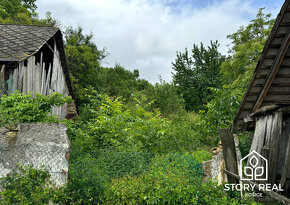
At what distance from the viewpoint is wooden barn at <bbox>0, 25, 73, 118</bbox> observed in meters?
8.22

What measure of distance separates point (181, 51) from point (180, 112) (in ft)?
44.1

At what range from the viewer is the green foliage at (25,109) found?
5.69 metres

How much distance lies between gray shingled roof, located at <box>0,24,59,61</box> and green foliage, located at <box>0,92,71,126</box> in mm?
2067

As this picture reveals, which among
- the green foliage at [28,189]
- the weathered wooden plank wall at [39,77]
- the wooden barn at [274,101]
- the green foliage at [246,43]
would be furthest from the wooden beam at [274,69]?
the green foliage at [246,43]

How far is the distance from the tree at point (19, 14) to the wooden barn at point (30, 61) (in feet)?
29.5

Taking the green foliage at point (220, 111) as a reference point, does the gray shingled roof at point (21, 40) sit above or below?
above

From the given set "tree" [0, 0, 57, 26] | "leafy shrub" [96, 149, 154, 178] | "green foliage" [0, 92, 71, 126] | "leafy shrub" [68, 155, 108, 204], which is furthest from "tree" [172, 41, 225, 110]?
"leafy shrub" [68, 155, 108, 204]

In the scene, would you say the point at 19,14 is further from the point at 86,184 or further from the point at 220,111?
the point at 86,184

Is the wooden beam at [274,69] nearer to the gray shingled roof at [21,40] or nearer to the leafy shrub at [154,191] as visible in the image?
the leafy shrub at [154,191]

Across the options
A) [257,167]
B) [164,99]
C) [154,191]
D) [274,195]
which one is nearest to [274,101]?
[257,167]

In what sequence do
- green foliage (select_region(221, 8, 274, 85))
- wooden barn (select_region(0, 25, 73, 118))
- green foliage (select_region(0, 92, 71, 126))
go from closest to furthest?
1. green foliage (select_region(0, 92, 71, 126))
2. wooden barn (select_region(0, 25, 73, 118))
3. green foliage (select_region(221, 8, 274, 85))

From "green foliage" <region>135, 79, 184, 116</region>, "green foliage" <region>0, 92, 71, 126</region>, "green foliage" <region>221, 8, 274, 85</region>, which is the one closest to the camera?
"green foliage" <region>0, 92, 71, 126</region>

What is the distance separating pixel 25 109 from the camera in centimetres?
591

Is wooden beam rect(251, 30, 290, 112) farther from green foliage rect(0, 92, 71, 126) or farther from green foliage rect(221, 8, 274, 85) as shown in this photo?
green foliage rect(221, 8, 274, 85)
